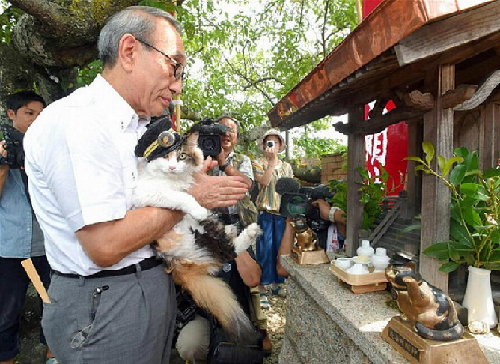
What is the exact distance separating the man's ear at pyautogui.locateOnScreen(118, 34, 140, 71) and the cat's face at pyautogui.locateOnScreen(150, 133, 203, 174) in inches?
17.6

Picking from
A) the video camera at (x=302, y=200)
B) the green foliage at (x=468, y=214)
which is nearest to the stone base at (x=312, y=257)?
the video camera at (x=302, y=200)

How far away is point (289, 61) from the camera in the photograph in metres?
10.3

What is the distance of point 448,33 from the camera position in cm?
165

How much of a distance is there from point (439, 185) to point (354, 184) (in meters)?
1.12

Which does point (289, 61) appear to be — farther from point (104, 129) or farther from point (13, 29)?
point (104, 129)

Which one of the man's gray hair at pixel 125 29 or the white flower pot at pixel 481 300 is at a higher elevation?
the man's gray hair at pixel 125 29

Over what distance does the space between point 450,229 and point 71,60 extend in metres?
4.38

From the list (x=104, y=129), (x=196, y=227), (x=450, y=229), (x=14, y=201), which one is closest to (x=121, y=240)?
(x=104, y=129)

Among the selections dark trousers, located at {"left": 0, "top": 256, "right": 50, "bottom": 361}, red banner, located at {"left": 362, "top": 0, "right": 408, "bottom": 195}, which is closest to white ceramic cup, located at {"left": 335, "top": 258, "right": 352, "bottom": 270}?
red banner, located at {"left": 362, "top": 0, "right": 408, "bottom": 195}

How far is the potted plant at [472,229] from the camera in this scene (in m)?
1.87

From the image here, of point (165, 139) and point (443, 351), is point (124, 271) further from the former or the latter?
point (443, 351)

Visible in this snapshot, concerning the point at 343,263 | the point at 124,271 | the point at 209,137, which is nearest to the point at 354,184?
the point at 343,263

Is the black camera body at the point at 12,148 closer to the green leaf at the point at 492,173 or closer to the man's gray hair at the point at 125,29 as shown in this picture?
the man's gray hair at the point at 125,29

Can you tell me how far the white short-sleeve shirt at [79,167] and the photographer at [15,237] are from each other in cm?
201
